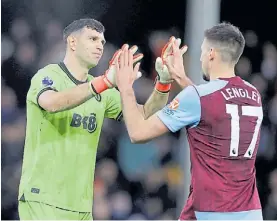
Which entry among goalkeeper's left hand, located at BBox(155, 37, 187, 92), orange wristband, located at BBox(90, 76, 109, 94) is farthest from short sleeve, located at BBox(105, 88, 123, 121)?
orange wristband, located at BBox(90, 76, 109, 94)

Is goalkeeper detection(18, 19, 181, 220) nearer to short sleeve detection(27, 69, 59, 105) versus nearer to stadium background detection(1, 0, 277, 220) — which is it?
short sleeve detection(27, 69, 59, 105)

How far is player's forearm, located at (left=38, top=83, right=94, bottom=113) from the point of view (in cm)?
240

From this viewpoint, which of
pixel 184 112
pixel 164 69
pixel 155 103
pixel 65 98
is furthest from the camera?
pixel 155 103

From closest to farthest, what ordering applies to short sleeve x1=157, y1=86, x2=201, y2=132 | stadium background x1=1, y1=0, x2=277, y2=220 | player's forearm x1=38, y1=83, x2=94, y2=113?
short sleeve x1=157, y1=86, x2=201, y2=132 < player's forearm x1=38, y1=83, x2=94, y2=113 < stadium background x1=1, y1=0, x2=277, y2=220

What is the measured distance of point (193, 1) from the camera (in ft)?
9.92

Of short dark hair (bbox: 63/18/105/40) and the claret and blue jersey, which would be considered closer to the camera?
the claret and blue jersey

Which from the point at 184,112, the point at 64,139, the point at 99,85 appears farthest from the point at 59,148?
the point at 184,112

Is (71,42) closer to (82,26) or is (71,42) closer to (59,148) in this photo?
(82,26)

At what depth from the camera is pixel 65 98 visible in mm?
2434

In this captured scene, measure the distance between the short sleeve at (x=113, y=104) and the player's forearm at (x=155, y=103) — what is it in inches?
5.2

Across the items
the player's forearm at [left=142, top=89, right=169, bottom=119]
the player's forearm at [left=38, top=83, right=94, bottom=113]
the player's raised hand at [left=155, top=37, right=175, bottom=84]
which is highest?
the player's raised hand at [left=155, top=37, right=175, bottom=84]

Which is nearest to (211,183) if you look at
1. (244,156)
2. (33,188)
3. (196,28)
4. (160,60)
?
(244,156)

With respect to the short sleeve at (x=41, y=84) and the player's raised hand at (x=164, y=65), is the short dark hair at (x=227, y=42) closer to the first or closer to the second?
the player's raised hand at (x=164, y=65)

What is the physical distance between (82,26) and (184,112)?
81cm
